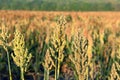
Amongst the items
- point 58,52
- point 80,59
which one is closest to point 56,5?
point 58,52

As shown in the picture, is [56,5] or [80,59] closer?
[80,59]

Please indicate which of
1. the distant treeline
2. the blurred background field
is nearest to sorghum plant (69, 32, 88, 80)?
the blurred background field

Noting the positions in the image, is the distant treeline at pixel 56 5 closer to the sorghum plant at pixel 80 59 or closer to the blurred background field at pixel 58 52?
the blurred background field at pixel 58 52

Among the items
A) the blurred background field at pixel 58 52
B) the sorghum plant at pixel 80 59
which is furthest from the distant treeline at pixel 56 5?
the sorghum plant at pixel 80 59

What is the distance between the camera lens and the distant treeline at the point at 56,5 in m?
41.7

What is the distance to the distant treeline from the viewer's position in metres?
41.7

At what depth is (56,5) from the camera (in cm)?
4331

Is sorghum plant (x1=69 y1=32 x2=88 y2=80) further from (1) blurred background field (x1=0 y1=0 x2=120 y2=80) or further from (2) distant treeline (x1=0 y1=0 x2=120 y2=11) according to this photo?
(2) distant treeline (x1=0 y1=0 x2=120 y2=11)

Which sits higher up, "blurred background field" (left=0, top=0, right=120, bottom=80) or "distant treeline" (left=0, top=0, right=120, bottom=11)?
"distant treeline" (left=0, top=0, right=120, bottom=11)

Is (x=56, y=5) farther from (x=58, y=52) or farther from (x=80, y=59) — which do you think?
(x=80, y=59)

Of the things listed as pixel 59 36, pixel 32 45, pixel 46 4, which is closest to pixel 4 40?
pixel 59 36

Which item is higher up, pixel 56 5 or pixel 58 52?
pixel 56 5

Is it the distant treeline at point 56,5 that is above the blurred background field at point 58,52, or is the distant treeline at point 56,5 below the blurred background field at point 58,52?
above

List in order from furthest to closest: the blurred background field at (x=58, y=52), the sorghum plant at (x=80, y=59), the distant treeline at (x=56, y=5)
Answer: the distant treeline at (x=56, y=5) → the blurred background field at (x=58, y=52) → the sorghum plant at (x=80, y=59)
